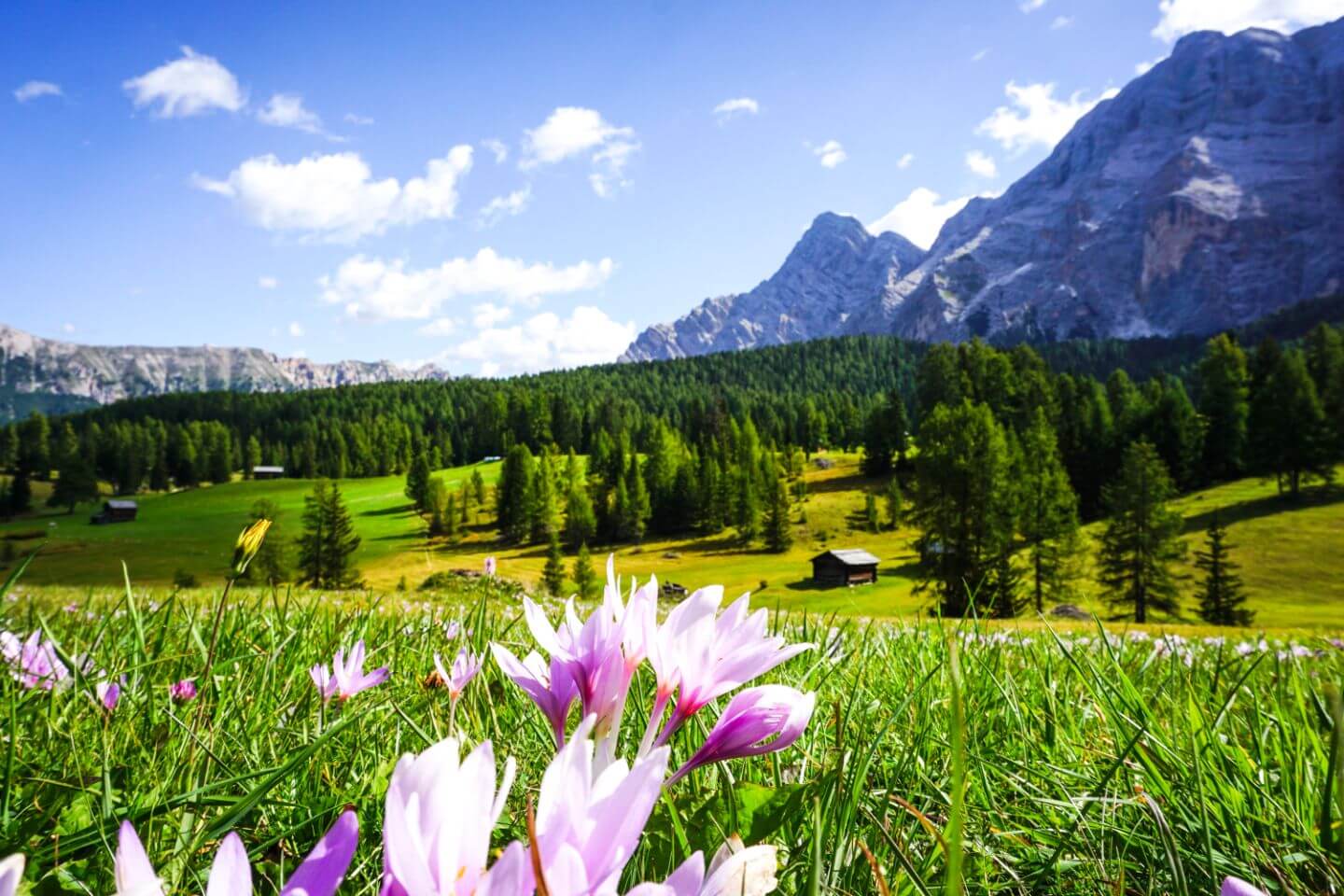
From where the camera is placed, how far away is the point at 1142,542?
38.6m

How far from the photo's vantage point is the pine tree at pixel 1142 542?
127ft

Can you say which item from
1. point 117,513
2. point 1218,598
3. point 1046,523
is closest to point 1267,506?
point 1218,598

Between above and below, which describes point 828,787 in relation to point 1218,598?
above

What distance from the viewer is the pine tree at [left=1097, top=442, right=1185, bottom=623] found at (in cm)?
3856

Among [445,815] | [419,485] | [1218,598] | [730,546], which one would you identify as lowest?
[730,546]

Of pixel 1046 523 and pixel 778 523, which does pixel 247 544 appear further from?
pixel 778 523

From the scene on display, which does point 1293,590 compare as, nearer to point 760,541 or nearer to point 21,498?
point 760,541

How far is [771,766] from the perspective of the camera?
5.37 feet

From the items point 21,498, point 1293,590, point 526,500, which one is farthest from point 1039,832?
point 21,498

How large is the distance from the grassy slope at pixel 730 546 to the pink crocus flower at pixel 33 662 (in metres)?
→ 20.4

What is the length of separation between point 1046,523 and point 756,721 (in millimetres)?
43965

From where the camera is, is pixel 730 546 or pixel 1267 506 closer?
pixel 1267 506

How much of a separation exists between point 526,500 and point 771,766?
304 ft

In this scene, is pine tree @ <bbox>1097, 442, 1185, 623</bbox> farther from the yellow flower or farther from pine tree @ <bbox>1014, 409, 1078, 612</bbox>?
the yellow flower
